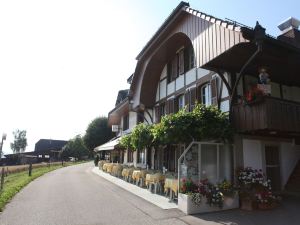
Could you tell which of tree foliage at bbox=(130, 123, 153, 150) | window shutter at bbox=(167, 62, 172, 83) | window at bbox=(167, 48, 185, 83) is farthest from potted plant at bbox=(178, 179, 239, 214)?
window shutter at bbox=(167, 62, 172, 83)

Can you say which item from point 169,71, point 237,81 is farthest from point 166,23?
point 237,81

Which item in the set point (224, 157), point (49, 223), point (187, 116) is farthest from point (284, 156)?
point (49, 223)

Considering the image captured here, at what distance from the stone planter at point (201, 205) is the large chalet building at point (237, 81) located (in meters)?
1.66

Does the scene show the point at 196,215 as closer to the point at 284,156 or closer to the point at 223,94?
the point at 223,94

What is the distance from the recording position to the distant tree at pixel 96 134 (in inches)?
2004

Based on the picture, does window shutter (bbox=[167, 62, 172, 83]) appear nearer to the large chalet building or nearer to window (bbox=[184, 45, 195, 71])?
the large chalet building

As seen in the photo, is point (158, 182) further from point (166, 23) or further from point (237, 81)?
point (166, 23)

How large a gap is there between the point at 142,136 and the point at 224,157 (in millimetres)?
5024

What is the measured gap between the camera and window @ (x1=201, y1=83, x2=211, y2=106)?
545 inches

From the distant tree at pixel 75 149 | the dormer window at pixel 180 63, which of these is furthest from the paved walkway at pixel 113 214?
the distant tree at pixel 75 149

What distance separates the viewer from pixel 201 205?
31.0ft

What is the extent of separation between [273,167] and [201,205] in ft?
17.1

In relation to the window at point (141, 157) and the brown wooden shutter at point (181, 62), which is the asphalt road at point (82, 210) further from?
the window at point (141, 157)

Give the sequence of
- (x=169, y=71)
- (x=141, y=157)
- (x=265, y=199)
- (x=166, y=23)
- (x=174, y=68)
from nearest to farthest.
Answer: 1. (x=265, y=199)
2. (x=166, y=23)
3. (x=174, y=68)
4. (x=169, y=71)
5. (x=141, y=157)
